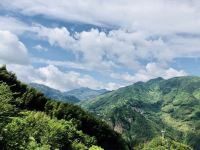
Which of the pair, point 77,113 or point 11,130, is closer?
point 11,130

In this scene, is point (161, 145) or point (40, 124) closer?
point (40, 124)

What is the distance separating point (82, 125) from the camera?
142m

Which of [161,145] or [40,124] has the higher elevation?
[40,124]

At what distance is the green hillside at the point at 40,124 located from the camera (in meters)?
46.5

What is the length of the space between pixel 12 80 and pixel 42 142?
2339 inches

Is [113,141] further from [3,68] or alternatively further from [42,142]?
[42,142]

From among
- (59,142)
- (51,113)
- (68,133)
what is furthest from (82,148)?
(51,113)

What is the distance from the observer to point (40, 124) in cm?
7844

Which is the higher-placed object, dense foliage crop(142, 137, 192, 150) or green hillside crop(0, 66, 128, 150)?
green hillside crop(0, 66, 128, 150)

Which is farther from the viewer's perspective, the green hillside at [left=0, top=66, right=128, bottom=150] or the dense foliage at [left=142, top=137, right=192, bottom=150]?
the dense foliage at [left=142, top=137, right=192, bottom=150]

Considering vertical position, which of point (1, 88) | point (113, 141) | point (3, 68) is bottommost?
point (113, 141)

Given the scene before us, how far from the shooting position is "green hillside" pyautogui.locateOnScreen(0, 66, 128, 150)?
153 ft

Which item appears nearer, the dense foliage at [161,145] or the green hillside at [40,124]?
the green hillside at [40,124]

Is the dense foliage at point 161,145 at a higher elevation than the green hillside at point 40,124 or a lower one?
lower
